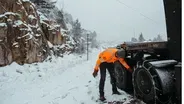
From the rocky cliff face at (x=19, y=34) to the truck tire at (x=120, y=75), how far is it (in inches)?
367

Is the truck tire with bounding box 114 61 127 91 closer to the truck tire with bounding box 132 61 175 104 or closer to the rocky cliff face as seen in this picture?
the truck tire with bounding box 132 61 175 104

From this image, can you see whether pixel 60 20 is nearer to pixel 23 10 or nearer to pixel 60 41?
pixel 60 41

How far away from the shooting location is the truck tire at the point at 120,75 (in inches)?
287

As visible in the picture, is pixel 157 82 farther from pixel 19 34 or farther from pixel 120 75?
pixel 19 34

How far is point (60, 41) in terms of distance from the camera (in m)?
28.2

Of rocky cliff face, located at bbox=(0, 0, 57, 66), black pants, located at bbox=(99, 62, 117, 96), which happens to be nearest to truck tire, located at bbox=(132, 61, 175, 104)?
black pants, located at bbox=(99, 62, 117, 96)

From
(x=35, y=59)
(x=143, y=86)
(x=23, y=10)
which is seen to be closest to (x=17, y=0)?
(x=23, y=10)

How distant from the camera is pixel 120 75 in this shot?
7574mm

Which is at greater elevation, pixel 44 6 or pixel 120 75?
pixel 44 6

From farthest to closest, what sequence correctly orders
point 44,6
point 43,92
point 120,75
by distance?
point 44,6 → point 43,92 → point 120,75

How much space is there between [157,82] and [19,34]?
13.4 metres

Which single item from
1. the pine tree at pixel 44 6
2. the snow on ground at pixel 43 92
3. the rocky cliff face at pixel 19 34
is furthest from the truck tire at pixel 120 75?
the pine tree at pixel 44 6

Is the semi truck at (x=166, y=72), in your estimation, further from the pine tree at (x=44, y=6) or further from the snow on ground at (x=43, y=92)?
the pine tree at (x=44, y=6)

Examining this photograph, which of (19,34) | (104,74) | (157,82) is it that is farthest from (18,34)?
(157,82)
